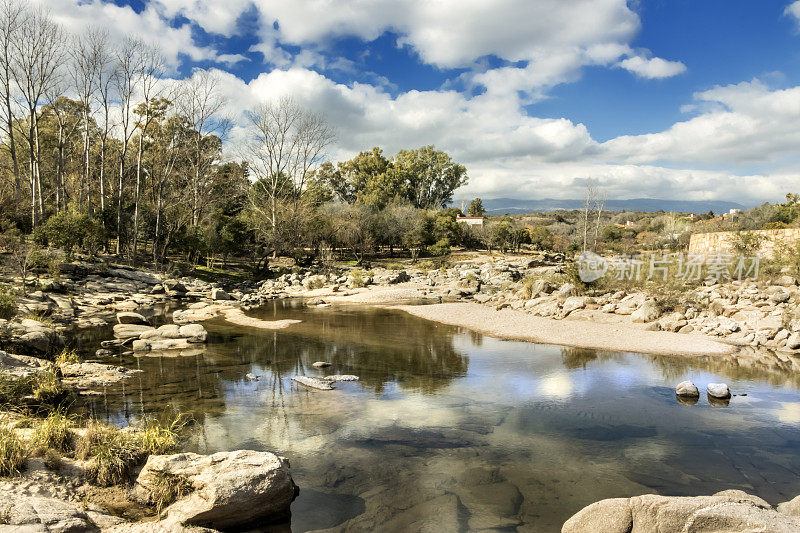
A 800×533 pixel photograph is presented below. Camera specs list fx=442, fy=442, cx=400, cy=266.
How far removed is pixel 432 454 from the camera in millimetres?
7410

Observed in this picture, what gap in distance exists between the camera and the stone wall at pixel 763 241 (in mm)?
22402

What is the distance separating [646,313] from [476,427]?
1287cm

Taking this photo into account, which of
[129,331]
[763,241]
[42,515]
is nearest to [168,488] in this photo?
[42,515]

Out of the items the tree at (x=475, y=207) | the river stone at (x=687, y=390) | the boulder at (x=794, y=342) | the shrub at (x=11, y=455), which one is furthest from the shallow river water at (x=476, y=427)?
the tree at (x=475, y=207)

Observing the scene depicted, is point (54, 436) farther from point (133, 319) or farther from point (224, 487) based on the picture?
point (133, 319)

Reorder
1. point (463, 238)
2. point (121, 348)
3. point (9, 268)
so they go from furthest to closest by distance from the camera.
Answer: point (463, 238) < point (9, 268) < point (121, 348)

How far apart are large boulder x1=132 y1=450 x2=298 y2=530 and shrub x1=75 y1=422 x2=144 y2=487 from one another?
1.18 feet

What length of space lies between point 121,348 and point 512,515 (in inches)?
538

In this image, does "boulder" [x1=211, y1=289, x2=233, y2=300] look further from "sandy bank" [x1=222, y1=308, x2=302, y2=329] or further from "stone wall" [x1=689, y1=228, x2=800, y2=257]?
"stone wall" [x1=689, y1=228, x2=800, y2=257]

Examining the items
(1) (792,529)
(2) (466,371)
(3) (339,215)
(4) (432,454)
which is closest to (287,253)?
(3) (339,215)

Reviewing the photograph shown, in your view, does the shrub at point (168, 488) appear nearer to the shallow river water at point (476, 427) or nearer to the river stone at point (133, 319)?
the shallow river water at point (476, 427)

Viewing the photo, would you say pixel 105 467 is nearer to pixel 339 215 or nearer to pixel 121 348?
pixel 121 348

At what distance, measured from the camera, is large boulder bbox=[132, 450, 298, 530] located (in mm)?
5109

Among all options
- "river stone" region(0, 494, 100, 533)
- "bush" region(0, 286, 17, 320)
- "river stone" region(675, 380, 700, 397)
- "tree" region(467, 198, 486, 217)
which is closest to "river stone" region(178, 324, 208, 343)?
"bush" region(0, 286, 17, 320)
